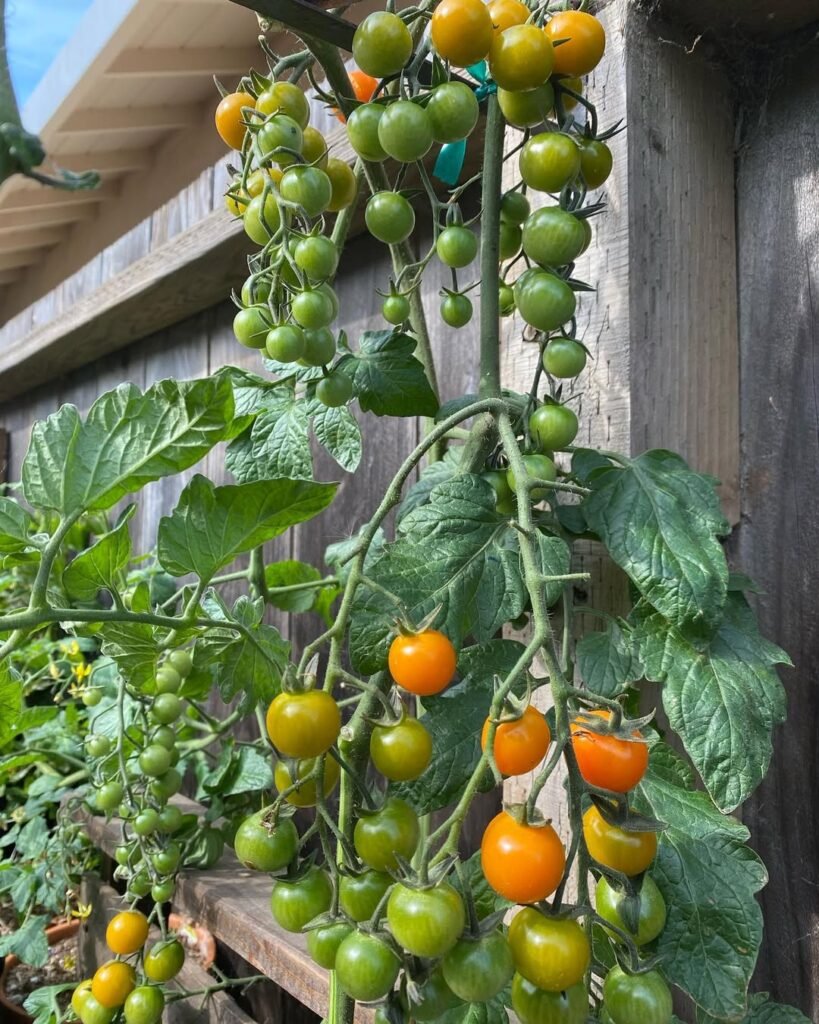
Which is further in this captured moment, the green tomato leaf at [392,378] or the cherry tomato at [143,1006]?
the cherry tomato at [143,1006]

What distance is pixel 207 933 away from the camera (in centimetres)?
100

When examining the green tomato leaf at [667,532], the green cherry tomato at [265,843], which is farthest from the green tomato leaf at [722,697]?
the green cherry tomato at [265,843]

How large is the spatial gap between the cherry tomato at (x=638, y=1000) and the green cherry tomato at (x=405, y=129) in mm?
452

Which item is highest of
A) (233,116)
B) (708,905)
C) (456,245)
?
(233,116)

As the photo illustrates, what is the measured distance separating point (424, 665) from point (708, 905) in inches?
8.8

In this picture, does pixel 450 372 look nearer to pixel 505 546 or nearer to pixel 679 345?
pixel 679 345

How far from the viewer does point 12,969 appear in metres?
1.40

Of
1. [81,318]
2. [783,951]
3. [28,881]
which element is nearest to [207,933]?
[28,881]

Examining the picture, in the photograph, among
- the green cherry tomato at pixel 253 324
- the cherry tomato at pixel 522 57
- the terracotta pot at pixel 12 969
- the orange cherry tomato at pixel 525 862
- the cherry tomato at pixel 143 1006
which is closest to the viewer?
the orange cherry tomato at pixel 525 862

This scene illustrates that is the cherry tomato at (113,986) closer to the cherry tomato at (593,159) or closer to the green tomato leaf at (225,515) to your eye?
the green tomato leaf at (225,515)

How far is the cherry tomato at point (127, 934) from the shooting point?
765 millimetres

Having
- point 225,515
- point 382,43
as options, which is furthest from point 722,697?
point 382,43

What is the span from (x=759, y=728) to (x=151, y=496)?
1508mm

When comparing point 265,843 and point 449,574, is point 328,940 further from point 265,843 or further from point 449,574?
point 449,574
